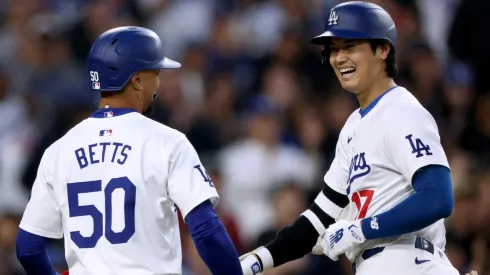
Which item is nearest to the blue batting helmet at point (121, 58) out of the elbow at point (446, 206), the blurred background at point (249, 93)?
the elbow at point (446, 206)

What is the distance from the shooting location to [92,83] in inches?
223

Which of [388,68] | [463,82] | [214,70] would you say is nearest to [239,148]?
[214,70]

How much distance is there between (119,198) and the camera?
5.32 metres

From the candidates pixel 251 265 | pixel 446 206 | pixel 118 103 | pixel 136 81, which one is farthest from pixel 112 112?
pixel 446 206

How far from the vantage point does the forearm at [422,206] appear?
527 centimetres

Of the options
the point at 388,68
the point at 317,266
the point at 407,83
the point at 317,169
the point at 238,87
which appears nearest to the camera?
the point at 388,68

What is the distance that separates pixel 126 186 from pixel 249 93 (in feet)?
22.2

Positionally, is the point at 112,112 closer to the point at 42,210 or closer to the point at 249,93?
the point at 42,210

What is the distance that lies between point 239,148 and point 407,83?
6.04ft

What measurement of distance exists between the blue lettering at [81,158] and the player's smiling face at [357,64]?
4.44ft

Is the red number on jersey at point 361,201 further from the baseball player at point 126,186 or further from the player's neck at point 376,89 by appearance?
the baseball player at point 126,186

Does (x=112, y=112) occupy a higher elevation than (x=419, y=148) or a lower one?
higher

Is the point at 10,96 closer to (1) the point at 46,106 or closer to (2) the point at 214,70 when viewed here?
(1) the point at 46,106

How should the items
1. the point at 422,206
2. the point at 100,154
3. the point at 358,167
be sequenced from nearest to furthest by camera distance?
1. the point at 422,206
2. the point at 100,154
3. the point at 358,167
